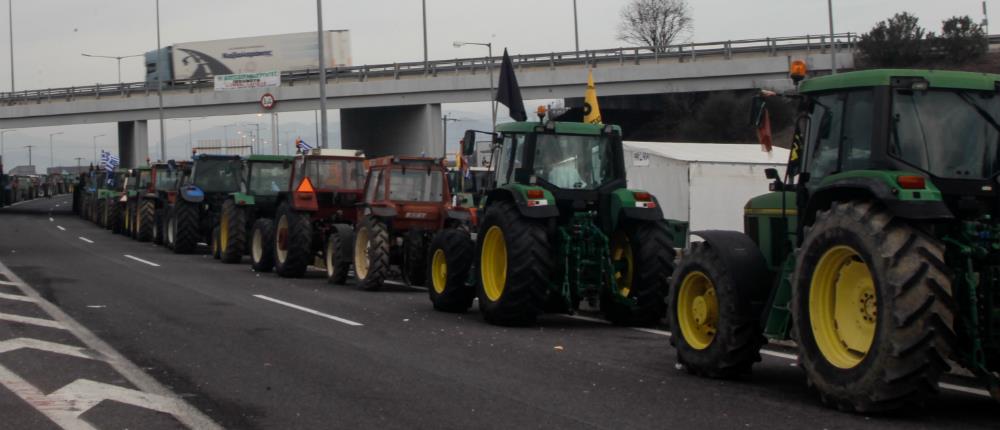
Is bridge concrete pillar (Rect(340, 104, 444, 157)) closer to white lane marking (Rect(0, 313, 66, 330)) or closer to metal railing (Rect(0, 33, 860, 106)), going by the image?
metal railing (Rect(0, 33, 860, 106))

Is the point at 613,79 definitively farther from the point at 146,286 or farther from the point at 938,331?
the point at 938,331

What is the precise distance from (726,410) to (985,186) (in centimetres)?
232

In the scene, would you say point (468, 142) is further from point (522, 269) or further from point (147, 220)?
point (147, 220)

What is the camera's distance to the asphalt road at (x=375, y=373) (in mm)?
8188

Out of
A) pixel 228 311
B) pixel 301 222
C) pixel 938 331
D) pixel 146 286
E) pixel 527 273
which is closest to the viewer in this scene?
pixel 938 331

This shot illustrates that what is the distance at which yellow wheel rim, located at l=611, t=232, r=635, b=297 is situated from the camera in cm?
1427

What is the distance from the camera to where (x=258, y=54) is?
7194 centimetres

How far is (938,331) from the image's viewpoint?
24.7ft

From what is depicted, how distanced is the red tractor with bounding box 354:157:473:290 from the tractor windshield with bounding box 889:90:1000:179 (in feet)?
34.5

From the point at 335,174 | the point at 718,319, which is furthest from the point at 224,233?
the point at 718,319

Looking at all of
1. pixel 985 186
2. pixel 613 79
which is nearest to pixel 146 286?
pixel 985 186

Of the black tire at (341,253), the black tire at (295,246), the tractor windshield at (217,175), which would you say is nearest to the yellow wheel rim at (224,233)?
the tractor windshield at (217,175)

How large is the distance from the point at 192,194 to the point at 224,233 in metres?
3.55

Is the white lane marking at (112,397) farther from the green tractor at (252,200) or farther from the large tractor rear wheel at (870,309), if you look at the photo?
the green tractor at (252,200)
